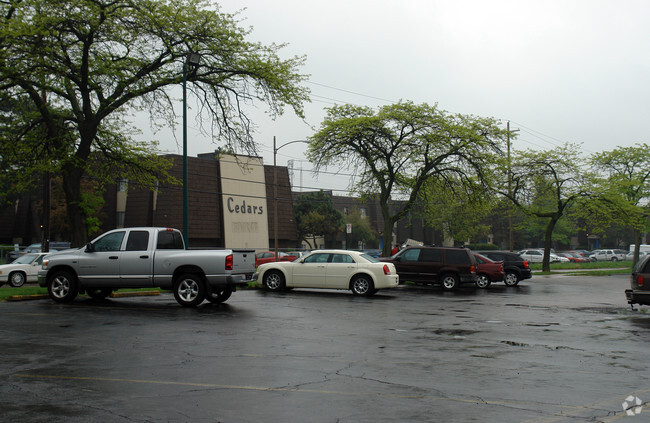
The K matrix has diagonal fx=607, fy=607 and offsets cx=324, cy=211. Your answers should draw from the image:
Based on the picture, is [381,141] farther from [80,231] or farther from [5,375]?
[5,375]

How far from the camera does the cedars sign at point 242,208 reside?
5908 cm

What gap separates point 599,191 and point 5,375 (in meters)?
41.3

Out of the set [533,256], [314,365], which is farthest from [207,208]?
[314,365]

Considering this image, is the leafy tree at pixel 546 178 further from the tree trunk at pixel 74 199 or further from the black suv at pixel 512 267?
the tree trunk at pixel 74 199

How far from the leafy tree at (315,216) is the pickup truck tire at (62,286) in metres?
57.3

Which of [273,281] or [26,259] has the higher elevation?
[26,259]

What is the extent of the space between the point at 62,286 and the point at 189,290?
369 centimetres

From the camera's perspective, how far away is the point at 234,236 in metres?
59.2

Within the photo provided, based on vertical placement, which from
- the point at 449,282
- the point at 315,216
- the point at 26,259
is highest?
the point at 315,216

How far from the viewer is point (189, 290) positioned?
15820 millimetres

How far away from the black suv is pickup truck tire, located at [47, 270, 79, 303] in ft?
66.1

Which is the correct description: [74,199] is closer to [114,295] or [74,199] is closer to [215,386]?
[114,295]

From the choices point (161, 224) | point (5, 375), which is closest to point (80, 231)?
point (5, 375)

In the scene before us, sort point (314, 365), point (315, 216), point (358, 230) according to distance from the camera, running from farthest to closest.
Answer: point (358, 230), point (315, 216), point (314, 365)
